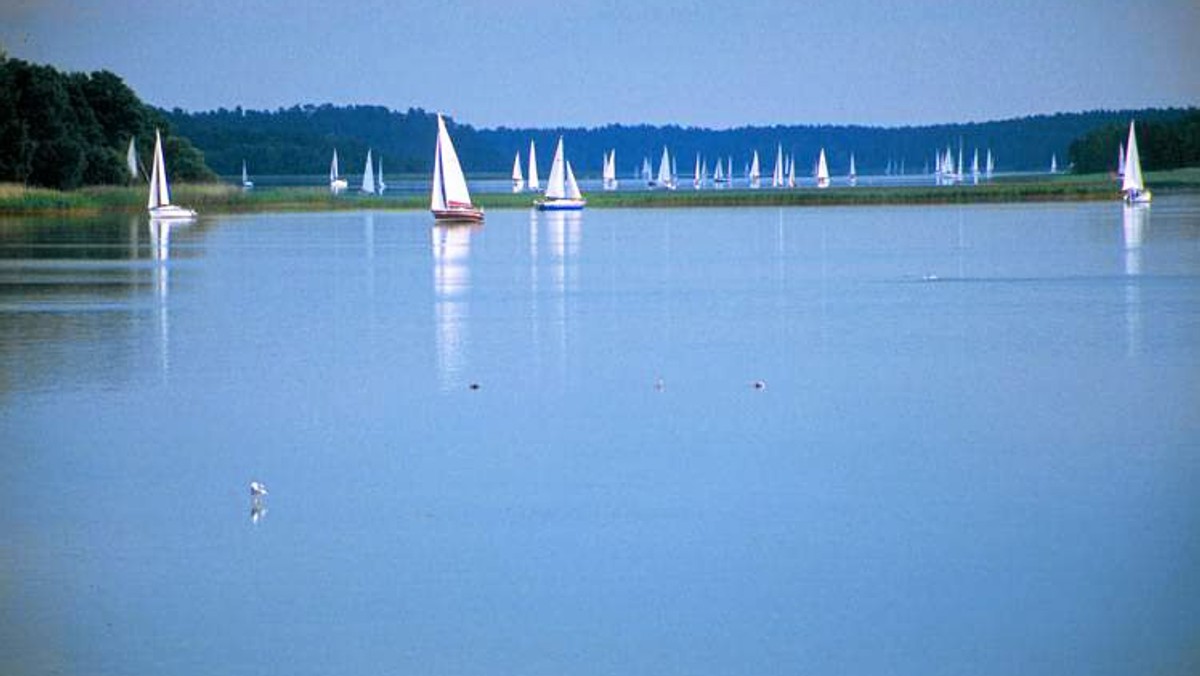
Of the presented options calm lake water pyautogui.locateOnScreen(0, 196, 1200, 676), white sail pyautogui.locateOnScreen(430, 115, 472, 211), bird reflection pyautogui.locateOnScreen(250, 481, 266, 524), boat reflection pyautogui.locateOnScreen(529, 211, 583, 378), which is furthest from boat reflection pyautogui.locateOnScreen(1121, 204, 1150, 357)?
white sail pyautogui.locateOnScreen(430, 115, 472, 211)

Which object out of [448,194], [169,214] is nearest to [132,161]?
[169,214]

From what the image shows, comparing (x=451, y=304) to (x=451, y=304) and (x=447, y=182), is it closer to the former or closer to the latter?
(x=451, y=304)

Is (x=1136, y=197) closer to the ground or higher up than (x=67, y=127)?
closer to the ground

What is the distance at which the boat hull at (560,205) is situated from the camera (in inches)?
2685

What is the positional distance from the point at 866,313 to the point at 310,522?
13.5m

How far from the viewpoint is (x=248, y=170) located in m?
174

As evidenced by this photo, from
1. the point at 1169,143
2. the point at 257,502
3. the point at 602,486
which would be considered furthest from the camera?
the point at 1169,143

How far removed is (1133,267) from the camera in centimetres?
3120

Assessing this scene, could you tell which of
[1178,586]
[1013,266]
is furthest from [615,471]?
[1013,266]

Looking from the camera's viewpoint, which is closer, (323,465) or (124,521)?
(124,521)

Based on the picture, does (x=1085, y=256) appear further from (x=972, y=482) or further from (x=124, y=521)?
(x=124, y=521)

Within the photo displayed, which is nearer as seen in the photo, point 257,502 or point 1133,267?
point 257,502

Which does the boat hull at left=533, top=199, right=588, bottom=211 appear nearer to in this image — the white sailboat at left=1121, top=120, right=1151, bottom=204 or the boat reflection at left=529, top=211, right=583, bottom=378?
the boat reflection at left=529, top=211, right=583, bottom=378

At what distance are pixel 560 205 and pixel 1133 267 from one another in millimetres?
38340
